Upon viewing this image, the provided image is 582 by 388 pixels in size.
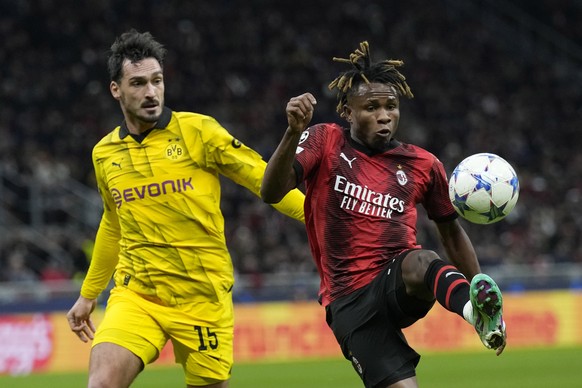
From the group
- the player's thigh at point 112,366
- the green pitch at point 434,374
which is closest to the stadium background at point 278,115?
the green pitch at point 434,374

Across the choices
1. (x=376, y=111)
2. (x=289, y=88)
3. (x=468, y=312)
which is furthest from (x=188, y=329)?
(x=289, y=88)

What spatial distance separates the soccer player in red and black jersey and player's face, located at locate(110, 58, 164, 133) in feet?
3.17

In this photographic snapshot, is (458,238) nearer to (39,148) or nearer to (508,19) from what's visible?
(39,148)

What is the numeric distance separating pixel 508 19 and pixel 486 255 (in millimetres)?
10296

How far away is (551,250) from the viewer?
806 inches

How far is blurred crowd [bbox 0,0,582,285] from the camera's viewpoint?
19.8 m

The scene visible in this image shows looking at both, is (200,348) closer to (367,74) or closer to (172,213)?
(172,213)

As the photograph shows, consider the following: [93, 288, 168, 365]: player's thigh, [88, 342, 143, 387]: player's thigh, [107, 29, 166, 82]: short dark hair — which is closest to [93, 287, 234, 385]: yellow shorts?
[93, 288, 168, 365]: player's thigh

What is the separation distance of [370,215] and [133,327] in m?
1.40

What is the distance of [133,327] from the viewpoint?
6027 mm

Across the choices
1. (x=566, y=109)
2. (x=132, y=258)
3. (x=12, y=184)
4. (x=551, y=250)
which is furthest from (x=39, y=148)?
(x=132, y=258)

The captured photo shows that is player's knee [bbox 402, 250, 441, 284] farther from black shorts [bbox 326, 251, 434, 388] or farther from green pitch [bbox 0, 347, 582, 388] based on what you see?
green pitch [bbox 0, 347, 582, 388]

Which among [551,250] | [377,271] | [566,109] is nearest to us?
[377,271]

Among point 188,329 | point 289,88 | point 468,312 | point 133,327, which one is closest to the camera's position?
point 468,312
